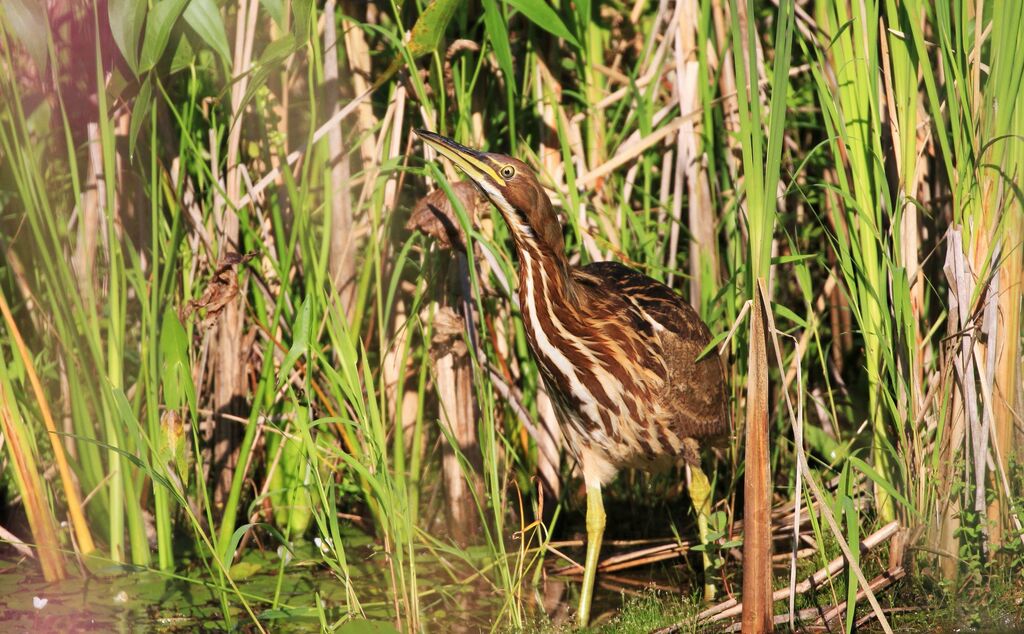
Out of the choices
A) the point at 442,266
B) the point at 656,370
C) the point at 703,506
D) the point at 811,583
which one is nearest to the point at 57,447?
the point at 442,266

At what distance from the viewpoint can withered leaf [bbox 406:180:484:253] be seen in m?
2.89

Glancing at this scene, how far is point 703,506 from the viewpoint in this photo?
10.5ft

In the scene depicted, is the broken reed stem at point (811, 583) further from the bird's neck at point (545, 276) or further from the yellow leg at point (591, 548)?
the bird's neck at point (545, 276)

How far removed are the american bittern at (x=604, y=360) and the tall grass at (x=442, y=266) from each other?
142 millimetres

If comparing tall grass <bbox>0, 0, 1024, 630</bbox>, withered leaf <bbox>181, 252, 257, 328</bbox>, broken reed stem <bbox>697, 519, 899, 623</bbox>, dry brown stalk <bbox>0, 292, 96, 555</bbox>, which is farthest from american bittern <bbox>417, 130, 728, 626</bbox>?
dry brown stalk <bbox>0, 292, 96, 555</bbox>

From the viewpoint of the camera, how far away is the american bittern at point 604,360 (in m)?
2.82

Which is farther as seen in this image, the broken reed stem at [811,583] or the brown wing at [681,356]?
the brown wing at [681,356]

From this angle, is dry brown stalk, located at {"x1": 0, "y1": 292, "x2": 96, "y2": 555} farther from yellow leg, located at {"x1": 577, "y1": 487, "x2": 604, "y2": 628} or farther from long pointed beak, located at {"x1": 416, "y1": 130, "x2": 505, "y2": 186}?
yellow leg, located at {"x1": 577, "y1": 487, "x2": 604, "y2": 628}

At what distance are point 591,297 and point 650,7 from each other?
1.47 meters

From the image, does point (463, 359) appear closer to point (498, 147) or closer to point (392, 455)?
point (392, 455)

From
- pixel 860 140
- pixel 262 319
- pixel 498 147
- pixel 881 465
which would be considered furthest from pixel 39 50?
pixel 881 465

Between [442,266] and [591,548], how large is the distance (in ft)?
3.17

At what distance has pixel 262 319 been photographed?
3221 mm

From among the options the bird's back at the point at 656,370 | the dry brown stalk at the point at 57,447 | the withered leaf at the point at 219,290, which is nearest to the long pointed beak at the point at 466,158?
the bird's back at the point at 656,370
